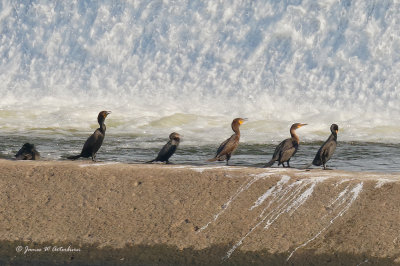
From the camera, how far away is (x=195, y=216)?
8266mm

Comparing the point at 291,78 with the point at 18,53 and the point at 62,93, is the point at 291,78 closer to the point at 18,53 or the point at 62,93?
the point at 62,93

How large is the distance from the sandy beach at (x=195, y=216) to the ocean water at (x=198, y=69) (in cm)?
886

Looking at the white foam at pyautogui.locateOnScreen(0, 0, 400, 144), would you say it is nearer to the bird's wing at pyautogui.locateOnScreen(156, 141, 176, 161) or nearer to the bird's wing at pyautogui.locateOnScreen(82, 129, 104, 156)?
the bird's wing at pyautogui.locateOnScreen(82, 129, 104, 156)

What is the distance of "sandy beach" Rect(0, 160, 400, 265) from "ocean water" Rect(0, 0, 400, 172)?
29.1 ft

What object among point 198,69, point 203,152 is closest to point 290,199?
point 203,152

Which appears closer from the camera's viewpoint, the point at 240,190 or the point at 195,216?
the point at 195,216

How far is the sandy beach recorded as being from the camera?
7773 millimetres

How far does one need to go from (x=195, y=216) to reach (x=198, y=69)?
636 inches

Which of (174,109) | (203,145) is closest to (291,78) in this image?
(174,109)

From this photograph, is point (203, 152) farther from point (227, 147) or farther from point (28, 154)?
point (28, 154)

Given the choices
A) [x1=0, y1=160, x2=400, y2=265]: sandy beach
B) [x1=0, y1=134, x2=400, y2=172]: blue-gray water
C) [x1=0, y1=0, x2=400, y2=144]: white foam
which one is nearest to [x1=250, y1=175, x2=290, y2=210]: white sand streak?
[x1=0, y1=160, x2=400, y2=265]: sandy beach

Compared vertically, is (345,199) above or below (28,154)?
below

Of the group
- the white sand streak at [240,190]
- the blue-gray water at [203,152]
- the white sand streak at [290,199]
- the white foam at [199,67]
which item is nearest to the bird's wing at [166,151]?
the blue-gray water at [203,152]

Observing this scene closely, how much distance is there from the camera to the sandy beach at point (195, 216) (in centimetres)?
777
